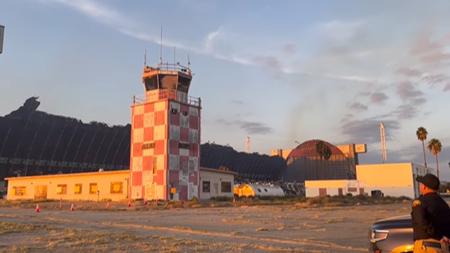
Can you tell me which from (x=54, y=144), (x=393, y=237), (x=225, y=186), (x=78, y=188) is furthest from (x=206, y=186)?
(x=393, y=237)

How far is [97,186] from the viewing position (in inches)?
2330

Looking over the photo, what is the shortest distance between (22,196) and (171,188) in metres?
32.0

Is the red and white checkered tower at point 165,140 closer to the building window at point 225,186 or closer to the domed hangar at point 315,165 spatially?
the building window at point 225,186

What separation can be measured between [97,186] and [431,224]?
58089 mm

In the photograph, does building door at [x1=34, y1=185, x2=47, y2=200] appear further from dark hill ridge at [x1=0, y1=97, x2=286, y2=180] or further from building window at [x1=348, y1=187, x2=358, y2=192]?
building window at [x1=348, y1=187, x2=358, y2=192]

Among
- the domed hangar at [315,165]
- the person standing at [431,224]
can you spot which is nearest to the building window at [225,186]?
the person standing at [431,224]

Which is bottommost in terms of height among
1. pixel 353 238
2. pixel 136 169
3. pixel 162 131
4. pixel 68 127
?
pixel 353 238

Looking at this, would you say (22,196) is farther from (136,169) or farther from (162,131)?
(162,131)

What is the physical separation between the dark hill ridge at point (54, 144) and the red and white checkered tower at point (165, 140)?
39676 mm

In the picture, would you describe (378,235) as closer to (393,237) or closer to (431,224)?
(393,237)

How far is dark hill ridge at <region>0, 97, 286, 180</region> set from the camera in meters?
84.1

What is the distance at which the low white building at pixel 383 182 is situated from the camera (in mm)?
75250

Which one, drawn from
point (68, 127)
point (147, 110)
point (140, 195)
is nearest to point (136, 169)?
point (140, 195)

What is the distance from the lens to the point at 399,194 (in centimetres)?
7550
